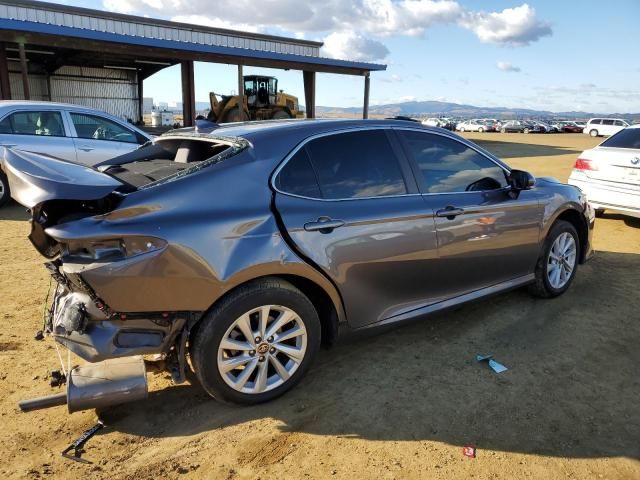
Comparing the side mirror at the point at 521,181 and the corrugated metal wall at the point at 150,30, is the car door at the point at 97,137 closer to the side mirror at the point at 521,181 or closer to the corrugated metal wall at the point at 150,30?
the side mirror at the point at 521,181

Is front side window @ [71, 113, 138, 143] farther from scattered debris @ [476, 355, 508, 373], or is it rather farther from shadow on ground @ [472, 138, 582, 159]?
shadow on ground @ [472, 138, 582, 159]

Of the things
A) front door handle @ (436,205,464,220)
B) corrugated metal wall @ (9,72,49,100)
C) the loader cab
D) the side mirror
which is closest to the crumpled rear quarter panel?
front door handle @ (436,205,464,220)

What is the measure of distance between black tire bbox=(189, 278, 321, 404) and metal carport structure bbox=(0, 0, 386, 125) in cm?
1475

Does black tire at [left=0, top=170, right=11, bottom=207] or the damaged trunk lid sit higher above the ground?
the damaged trunk lid

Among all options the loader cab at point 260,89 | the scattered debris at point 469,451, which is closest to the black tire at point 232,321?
the scattered debris at point 469,451

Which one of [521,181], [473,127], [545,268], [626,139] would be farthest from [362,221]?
[473,127]

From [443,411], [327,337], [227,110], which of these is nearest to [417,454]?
[443,411]

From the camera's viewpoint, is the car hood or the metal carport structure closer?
the car hood

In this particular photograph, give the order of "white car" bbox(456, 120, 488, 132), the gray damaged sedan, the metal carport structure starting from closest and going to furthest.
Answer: the gray damaged sedan, the metal carport structure, "white car" bbox(456, 120, 488, 132)

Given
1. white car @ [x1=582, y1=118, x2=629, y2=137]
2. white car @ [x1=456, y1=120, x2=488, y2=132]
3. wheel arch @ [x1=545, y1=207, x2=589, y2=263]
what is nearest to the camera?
wheel arch @ [x1=545, y1=207, x2=589, y2=263]

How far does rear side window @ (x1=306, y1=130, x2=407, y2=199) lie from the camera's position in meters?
3.18

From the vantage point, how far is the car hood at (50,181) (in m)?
2.42

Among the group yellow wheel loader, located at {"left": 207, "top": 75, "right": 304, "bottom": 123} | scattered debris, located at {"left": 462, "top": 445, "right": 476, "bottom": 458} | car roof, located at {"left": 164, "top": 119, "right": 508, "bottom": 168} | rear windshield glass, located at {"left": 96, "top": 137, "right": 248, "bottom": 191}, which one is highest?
yellow wheel loader, located at {"left": 207, "top": 75, "right": 304, "bottom": 123}

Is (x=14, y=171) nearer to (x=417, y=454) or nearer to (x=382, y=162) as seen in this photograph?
(x=382, y=162)
